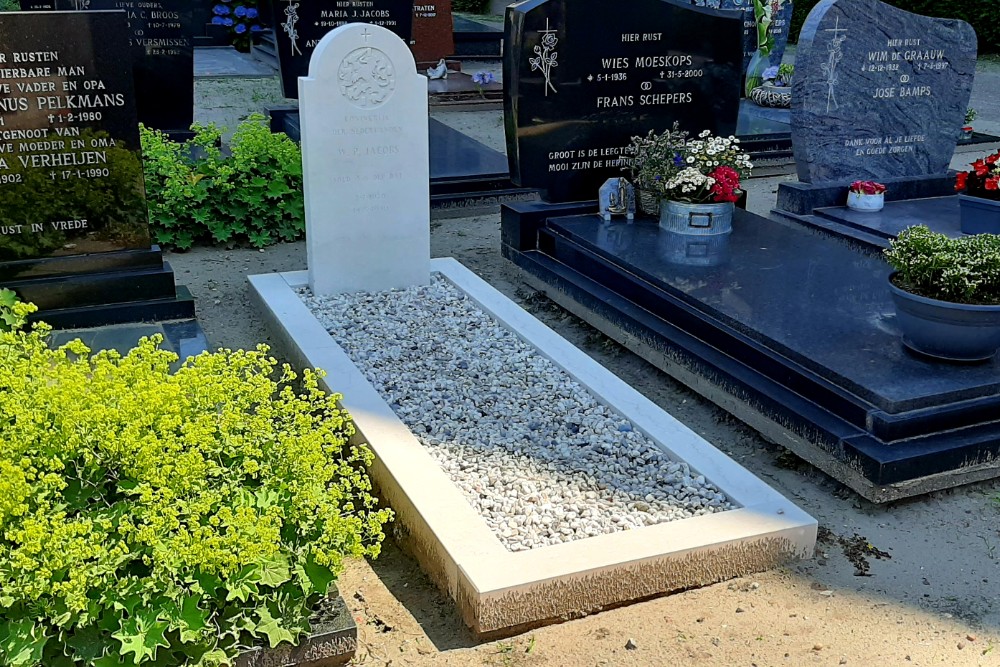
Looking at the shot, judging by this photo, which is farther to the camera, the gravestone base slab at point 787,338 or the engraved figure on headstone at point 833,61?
the engraved figure on headstone at point 833,61

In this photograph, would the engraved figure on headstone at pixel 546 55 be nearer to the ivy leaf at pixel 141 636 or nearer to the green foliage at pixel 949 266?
the green foliage at pixel 949 266

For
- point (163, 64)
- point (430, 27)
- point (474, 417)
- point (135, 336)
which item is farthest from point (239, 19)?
point (474, 417)

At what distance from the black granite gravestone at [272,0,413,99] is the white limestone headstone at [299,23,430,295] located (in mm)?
4404

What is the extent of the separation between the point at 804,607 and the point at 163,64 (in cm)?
798

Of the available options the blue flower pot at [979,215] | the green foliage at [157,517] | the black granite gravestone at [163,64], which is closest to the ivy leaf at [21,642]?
the green foliage at [157,517]

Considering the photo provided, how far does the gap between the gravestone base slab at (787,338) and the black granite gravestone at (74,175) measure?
2279 millimetres

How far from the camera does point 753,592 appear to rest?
3.45 metres

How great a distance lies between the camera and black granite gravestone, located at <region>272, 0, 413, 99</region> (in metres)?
9.81

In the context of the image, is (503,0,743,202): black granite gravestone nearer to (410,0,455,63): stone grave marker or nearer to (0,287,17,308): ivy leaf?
(0,287,17,308): ivy leaf

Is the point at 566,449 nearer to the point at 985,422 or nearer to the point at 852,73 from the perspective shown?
the point at 985,422

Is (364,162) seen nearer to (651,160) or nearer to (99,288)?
(99,288)

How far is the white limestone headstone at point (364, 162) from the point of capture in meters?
5.42

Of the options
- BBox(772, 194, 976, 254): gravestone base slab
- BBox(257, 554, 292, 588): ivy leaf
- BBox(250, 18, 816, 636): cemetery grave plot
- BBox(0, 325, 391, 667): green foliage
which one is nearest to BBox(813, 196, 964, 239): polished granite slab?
BBox(772, 194, 976, 254): gravestone base slab

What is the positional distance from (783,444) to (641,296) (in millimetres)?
1373
